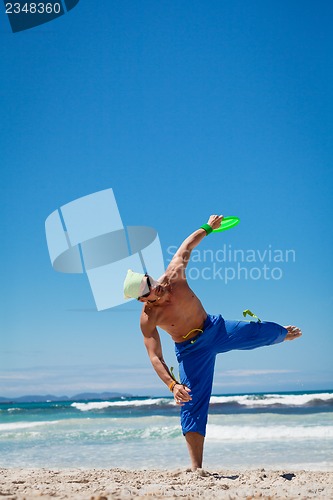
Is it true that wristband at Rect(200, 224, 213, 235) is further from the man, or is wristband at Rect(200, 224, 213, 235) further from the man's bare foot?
the man's bare foot

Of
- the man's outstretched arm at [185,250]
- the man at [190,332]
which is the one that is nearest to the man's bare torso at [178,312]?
the man at [190,332]

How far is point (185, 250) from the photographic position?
4.80 m

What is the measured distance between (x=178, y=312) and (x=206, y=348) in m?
0.42

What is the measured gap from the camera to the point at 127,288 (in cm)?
447

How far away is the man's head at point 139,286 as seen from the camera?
446 cm

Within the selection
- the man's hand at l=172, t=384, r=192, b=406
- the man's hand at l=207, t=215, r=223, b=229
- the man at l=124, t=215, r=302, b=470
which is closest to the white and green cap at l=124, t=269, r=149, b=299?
the man at l=124, t=215, r=302, b=470

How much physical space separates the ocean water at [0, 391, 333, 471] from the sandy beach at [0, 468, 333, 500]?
1.47 m

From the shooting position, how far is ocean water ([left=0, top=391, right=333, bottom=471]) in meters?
6.74

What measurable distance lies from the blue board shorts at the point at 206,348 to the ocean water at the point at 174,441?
67.6 inches

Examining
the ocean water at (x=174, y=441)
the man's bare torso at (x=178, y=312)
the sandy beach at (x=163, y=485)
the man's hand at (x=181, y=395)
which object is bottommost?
the ocean water at (x=174, y=441)

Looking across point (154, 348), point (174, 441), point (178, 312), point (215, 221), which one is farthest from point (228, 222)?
point (174, 441)

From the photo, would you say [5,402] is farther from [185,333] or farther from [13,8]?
[185,333]

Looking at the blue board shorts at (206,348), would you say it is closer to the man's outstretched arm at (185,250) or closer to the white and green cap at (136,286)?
the man's outstretched arm at (185,250)

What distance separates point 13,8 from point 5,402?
2346 cm
